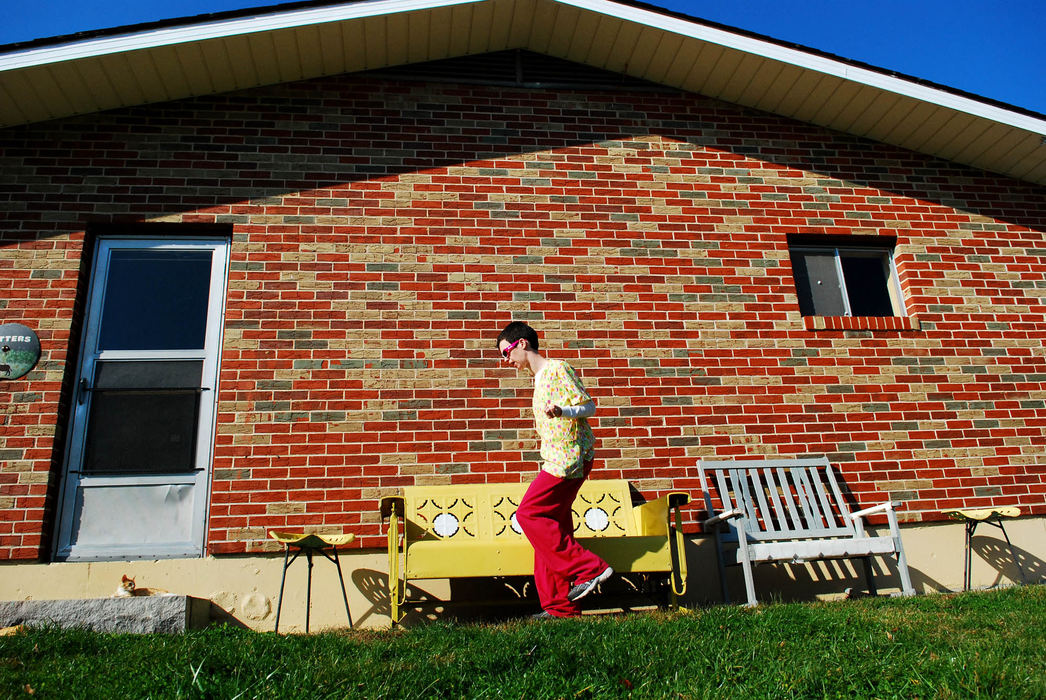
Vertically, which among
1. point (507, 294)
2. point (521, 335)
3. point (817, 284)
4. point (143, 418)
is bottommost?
point (143, 418)

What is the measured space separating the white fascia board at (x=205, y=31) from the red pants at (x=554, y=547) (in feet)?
12.9

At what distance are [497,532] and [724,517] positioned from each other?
149cm

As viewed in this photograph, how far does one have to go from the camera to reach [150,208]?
6184 mm

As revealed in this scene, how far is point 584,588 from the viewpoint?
14.3ft

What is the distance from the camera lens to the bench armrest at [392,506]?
481 centimetres

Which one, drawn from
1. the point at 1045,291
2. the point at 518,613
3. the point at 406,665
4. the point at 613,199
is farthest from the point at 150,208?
the point at 1045,291

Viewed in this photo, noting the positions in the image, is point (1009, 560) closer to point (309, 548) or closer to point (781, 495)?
point (781, 495)

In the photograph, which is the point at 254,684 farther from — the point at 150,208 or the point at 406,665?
the point at 150,208

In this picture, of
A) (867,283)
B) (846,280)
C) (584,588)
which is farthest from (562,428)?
(867,283)

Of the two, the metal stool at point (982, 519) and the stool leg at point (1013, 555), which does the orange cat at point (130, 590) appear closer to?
the metal stool at point (982, 519)

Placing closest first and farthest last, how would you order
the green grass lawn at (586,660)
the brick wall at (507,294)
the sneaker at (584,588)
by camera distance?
the green grass lawn at (586,660) → the sneaker at (584,588) → the brick wall at (507,294)

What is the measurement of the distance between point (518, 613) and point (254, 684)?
8.81ft

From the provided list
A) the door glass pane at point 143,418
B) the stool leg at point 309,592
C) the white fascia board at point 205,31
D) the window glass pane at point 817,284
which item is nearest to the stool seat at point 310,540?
the stool leg at point 309,592

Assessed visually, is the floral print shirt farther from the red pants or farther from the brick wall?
the brick wall
